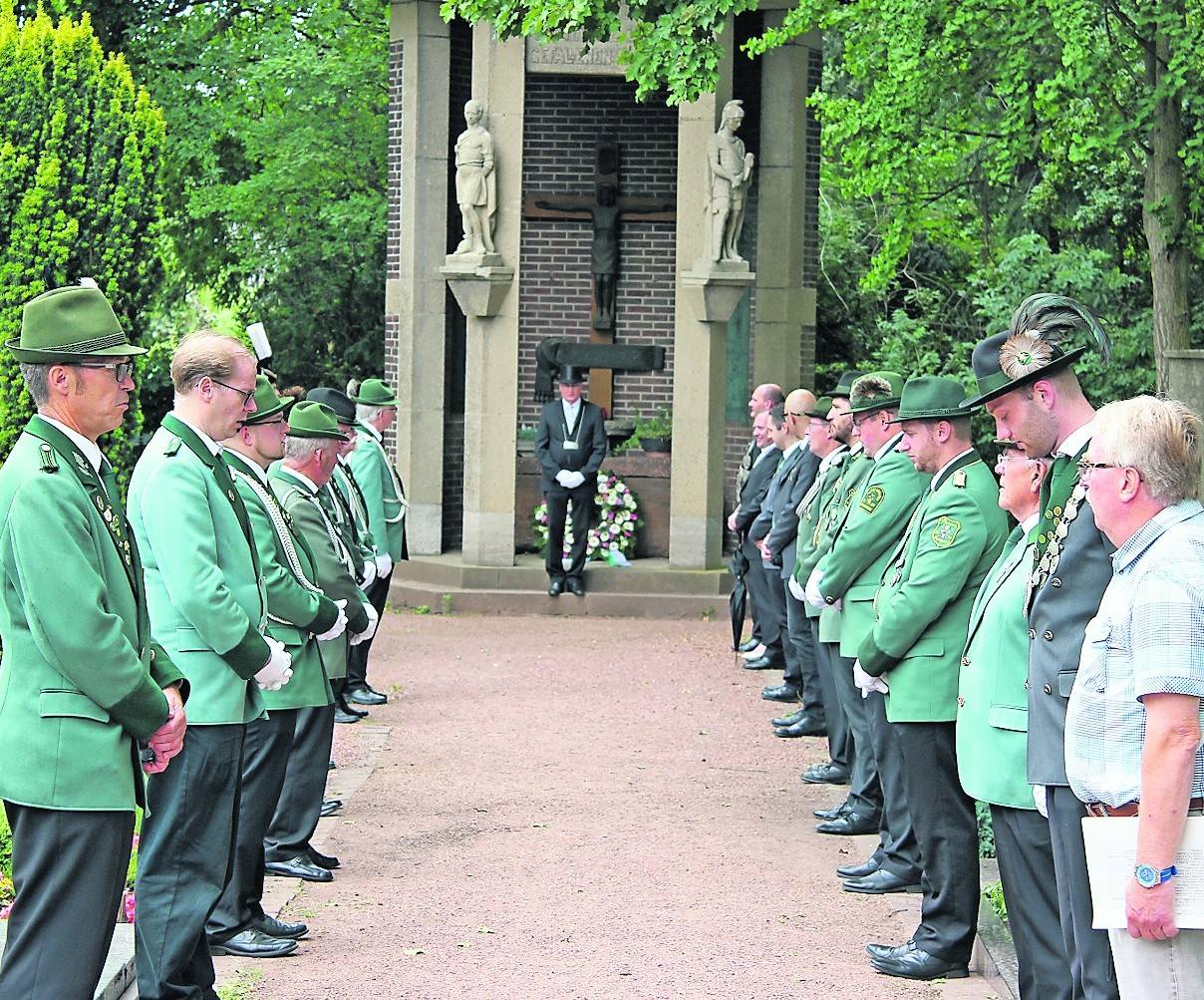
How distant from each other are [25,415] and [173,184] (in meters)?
14.1

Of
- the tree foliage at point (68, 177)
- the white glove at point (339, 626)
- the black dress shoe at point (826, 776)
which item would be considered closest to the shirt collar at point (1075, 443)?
the white glove at point (339, 626)

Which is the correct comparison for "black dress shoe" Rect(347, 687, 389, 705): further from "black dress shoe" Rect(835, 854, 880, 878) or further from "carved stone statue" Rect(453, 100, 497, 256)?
"carved stone statue" Rect(453, 100, 497, 256)

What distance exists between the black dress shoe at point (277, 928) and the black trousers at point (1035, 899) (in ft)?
9.27

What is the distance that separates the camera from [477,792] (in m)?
9.42

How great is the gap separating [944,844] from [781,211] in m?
12.5

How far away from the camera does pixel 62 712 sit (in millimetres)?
4500

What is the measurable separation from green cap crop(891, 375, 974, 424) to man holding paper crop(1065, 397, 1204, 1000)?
2356 mm

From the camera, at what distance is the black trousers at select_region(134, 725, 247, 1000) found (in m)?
5.30

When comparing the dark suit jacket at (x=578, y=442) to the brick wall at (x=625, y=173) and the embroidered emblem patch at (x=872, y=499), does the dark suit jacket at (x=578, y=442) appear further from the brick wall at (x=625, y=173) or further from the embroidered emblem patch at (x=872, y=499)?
the embroidered emblem patch at (x=872, y=499)

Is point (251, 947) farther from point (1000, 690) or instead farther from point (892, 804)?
point (1000, 690)

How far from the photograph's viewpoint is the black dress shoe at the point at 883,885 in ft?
24.7

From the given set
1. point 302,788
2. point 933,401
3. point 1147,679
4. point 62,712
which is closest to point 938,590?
point 933,401

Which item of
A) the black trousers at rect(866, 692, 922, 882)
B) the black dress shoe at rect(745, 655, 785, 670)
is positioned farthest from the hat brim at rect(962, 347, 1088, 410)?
the black dress shoe at rect(745, 655, 785, 670)

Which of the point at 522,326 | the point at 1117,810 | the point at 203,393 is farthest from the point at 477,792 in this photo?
the point at 522,326
